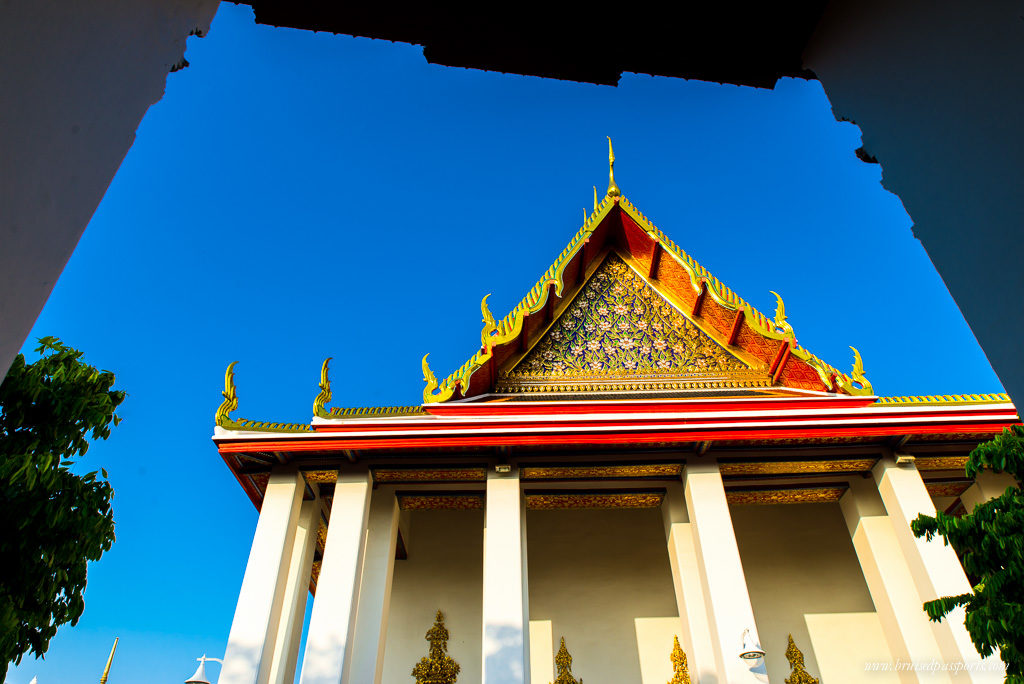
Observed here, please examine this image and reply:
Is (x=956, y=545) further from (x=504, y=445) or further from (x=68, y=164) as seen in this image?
(x=68, y=164)

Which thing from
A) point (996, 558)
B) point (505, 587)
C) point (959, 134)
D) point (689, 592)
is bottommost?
point (959, 134)

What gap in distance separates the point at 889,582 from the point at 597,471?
2593 mm

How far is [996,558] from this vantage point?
4051 mm

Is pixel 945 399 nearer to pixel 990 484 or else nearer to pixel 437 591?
pixel 990 484

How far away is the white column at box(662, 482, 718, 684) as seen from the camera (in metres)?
5.30

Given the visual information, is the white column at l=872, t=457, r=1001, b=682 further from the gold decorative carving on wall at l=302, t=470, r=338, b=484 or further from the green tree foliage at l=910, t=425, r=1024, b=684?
the gold decorative carving on wall at l=302, t=470, r=338, b=484

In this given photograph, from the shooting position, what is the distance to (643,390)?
742cm

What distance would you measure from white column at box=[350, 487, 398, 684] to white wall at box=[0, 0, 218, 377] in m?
4.97

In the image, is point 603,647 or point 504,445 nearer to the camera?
point 504,445

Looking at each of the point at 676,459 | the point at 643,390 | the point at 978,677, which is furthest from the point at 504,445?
the point at 978,677

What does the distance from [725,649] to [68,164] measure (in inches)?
203

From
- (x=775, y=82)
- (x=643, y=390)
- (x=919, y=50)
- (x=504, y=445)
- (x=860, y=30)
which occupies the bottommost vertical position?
(x=919, y=50)

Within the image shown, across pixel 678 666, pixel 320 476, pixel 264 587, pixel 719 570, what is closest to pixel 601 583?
pixel 678 666

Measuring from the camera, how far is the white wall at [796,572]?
6.89m
